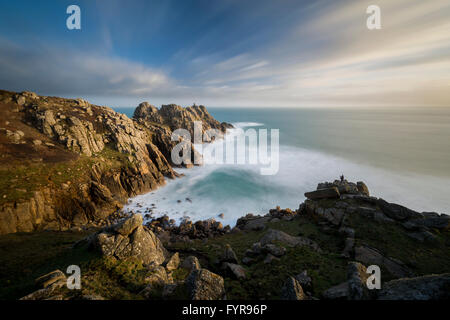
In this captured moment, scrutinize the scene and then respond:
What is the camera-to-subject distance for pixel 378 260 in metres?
13.2

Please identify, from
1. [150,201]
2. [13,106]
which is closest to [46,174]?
[150,201]

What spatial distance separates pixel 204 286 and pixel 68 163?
37758mm

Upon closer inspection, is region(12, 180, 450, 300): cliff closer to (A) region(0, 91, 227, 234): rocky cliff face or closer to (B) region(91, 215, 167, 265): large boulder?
(B) region(91, 215, 167, 265): large boulder

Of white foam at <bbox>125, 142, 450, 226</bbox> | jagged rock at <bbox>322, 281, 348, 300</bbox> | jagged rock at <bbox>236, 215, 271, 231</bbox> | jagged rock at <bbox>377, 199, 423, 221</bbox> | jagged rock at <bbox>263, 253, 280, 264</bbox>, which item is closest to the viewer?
jagged rock at <bbox>322, 281, 348, 300</bbox>

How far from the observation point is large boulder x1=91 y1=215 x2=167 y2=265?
1132 cm

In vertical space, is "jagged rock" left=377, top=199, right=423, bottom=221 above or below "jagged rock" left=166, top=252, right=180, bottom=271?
above

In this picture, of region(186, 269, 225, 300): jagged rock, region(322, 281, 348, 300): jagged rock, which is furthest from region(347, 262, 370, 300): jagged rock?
region(186, 269, 225, 300): jagged rock

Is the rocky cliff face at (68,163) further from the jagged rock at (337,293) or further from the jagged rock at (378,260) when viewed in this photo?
the jagged rock at (378,260)

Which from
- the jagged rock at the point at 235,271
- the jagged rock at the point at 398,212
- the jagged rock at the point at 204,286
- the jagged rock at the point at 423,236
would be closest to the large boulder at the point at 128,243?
the jagged rock at the point at 204,286

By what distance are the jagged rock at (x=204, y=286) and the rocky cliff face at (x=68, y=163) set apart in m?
26.2

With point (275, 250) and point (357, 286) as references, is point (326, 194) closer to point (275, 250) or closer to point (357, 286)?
point (275, 250)

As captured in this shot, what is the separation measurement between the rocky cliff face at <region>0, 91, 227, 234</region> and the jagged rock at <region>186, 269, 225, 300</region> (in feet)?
86.0

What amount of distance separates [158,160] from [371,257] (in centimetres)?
5010
